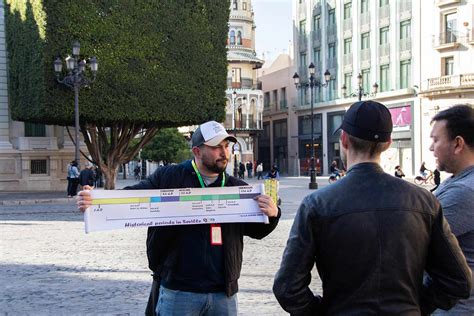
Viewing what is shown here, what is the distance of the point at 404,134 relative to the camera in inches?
1719

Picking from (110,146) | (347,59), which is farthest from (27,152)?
(347,59)

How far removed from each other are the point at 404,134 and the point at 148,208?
42.4 meters

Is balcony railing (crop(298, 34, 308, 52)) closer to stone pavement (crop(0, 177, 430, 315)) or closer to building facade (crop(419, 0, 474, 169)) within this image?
building facade (crop(419, 0, 474, 169))

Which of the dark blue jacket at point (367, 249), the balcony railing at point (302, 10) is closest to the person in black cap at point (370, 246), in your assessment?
the dark blue jacket at point (367, 249)

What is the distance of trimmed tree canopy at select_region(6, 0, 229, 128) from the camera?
23875 millimetres

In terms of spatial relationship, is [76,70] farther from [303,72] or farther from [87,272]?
[303,72]

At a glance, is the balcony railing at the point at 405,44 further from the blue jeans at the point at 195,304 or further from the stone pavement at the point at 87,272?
the blue jeans at the point at 195,304

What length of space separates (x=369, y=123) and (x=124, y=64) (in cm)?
2349

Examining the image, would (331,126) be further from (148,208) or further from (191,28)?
(148,208)

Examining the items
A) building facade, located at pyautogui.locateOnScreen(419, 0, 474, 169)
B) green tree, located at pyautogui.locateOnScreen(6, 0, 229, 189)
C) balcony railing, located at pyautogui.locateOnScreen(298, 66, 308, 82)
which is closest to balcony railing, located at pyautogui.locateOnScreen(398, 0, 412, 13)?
building facade, located at pyautogui.locateOnScreen(419, 0, 474, 169)

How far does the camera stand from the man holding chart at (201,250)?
11.6ft

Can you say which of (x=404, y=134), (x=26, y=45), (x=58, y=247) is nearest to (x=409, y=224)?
(x=58, y=247)

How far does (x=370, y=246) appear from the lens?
2.40 metres

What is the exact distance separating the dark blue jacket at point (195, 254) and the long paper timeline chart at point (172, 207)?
63 millimetres
